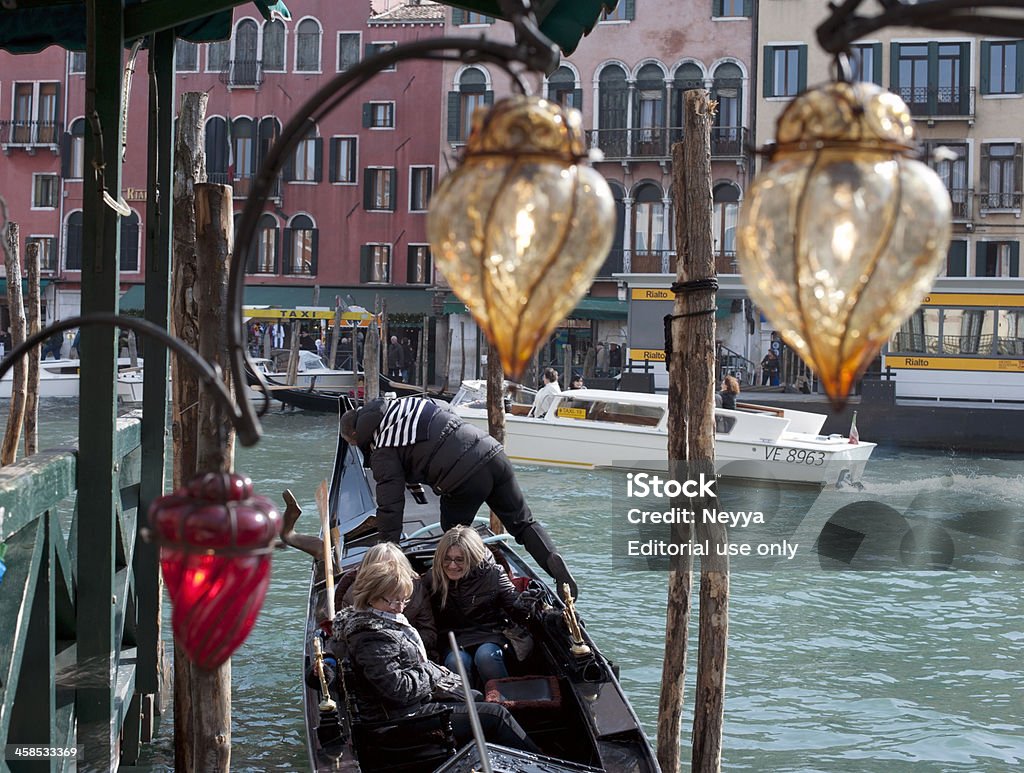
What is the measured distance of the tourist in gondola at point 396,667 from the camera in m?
3.31

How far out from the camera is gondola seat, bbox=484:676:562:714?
3.67 metres

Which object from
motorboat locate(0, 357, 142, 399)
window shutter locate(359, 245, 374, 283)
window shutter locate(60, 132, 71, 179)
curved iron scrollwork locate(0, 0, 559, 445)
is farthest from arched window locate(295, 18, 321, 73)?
curved iron scrollwork locate(0, 0, 559, 445)

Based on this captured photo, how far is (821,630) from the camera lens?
7.26m

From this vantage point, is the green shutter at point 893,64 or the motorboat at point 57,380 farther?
the green shutter at point 893,64

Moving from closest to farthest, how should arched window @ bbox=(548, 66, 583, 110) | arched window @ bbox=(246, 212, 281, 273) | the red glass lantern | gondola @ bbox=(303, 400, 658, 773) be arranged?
the red glass lantern
gondola @ bbox=(303, 400, 658, 773)
arched window @ bbox=(548, 66, 583, 110)
arched window @ bbox=(246, 212, 281, 273)

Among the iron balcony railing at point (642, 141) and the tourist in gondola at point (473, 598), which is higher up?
the iron balcony railing at point (642, 141)

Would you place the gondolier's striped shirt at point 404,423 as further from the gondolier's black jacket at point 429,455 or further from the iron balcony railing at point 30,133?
the iron balcony railing at point 30,133

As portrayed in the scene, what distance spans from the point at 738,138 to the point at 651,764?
→ 65.5 ft

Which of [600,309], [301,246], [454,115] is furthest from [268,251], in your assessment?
[600,309]

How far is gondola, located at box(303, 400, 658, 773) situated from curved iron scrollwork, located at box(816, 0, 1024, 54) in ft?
6.27

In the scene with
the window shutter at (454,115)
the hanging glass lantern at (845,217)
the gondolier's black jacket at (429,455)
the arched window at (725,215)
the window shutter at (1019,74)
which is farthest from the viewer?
the window shutter at (454,115)

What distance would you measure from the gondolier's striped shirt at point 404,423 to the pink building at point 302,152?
18.9 meters

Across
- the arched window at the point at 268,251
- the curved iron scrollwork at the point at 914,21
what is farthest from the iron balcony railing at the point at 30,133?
the curved iron scrollwork at the point at 914,21

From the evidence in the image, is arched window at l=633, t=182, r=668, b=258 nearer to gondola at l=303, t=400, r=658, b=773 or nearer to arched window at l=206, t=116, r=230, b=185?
arched window at l=206, t=116, r=230, b=185
